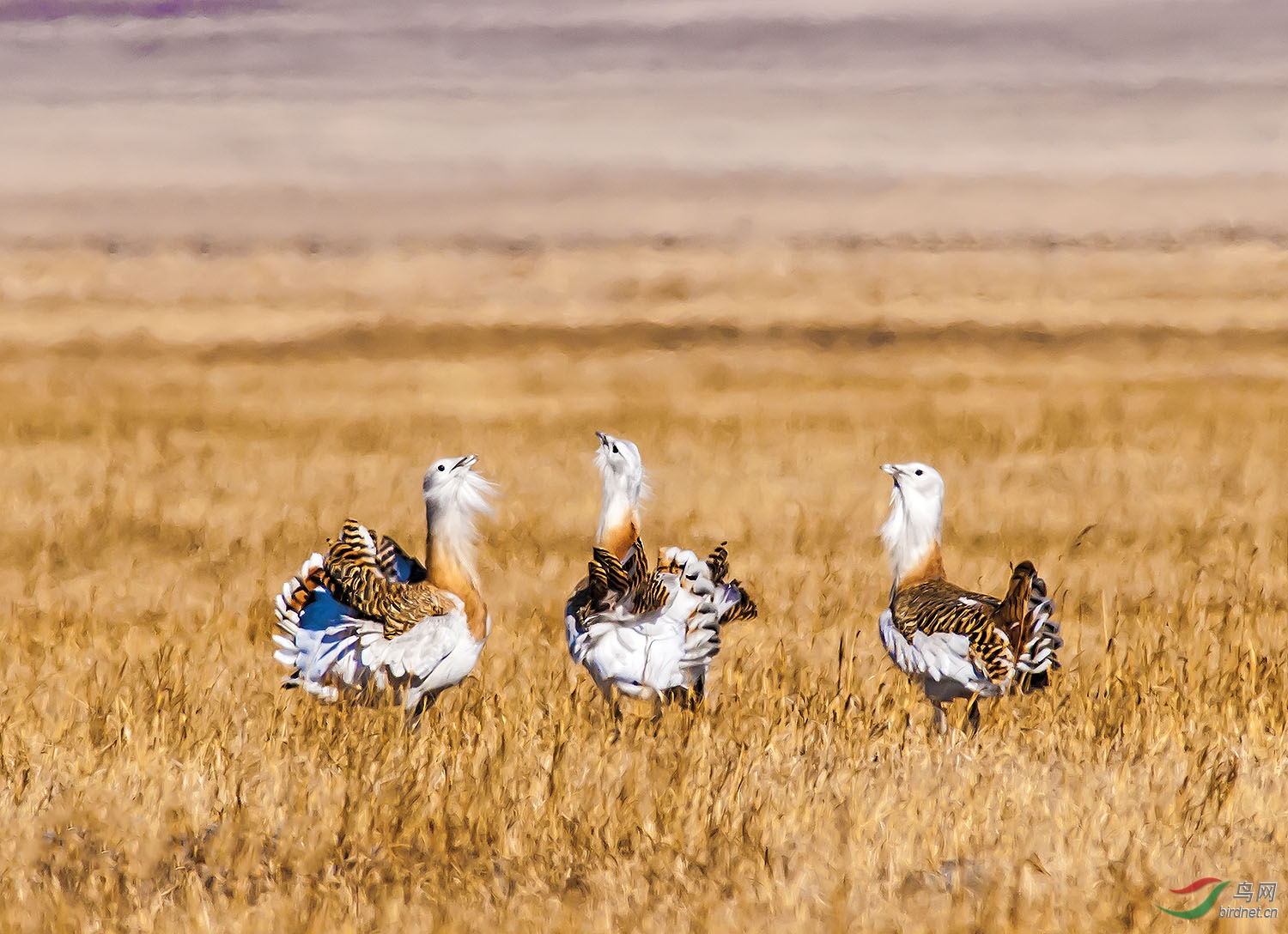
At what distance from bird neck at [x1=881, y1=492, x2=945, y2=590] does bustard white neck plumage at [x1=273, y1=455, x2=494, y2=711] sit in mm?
1668

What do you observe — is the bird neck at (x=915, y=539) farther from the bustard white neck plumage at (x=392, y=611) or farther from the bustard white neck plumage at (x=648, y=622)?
the bustard white neck plumage at (x=392, y=611)

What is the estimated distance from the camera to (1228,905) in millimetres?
4062

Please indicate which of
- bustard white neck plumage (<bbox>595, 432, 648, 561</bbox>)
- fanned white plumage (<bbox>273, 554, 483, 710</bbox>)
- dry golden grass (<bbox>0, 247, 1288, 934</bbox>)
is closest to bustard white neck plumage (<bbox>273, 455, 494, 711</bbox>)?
fanned white plumage (<bbox>273, 554, 483, 710</bbox>)

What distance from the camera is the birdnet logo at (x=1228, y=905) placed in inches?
158

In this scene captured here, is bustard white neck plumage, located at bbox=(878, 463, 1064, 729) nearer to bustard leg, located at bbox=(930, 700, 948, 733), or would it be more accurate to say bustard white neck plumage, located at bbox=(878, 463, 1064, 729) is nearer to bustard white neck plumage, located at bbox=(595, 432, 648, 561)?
bustard leg, located at bbox=(930, 700, 948, 733)

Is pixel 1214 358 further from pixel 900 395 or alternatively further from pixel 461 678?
pixel 461 678

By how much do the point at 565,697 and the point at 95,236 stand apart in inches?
2041

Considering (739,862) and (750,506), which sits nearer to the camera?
(739,862)

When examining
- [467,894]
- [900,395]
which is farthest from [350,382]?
[467,894]

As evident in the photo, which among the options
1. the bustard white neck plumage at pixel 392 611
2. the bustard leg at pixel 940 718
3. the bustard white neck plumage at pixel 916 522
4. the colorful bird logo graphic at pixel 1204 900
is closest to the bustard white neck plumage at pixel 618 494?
the bustard white neck plumage at pixel 392 611

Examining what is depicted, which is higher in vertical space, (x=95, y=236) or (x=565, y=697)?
(x=565, y=697)

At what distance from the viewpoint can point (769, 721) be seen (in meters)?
5.59

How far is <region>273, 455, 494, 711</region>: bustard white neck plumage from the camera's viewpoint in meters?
5.78

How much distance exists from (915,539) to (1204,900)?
8.37 ft
